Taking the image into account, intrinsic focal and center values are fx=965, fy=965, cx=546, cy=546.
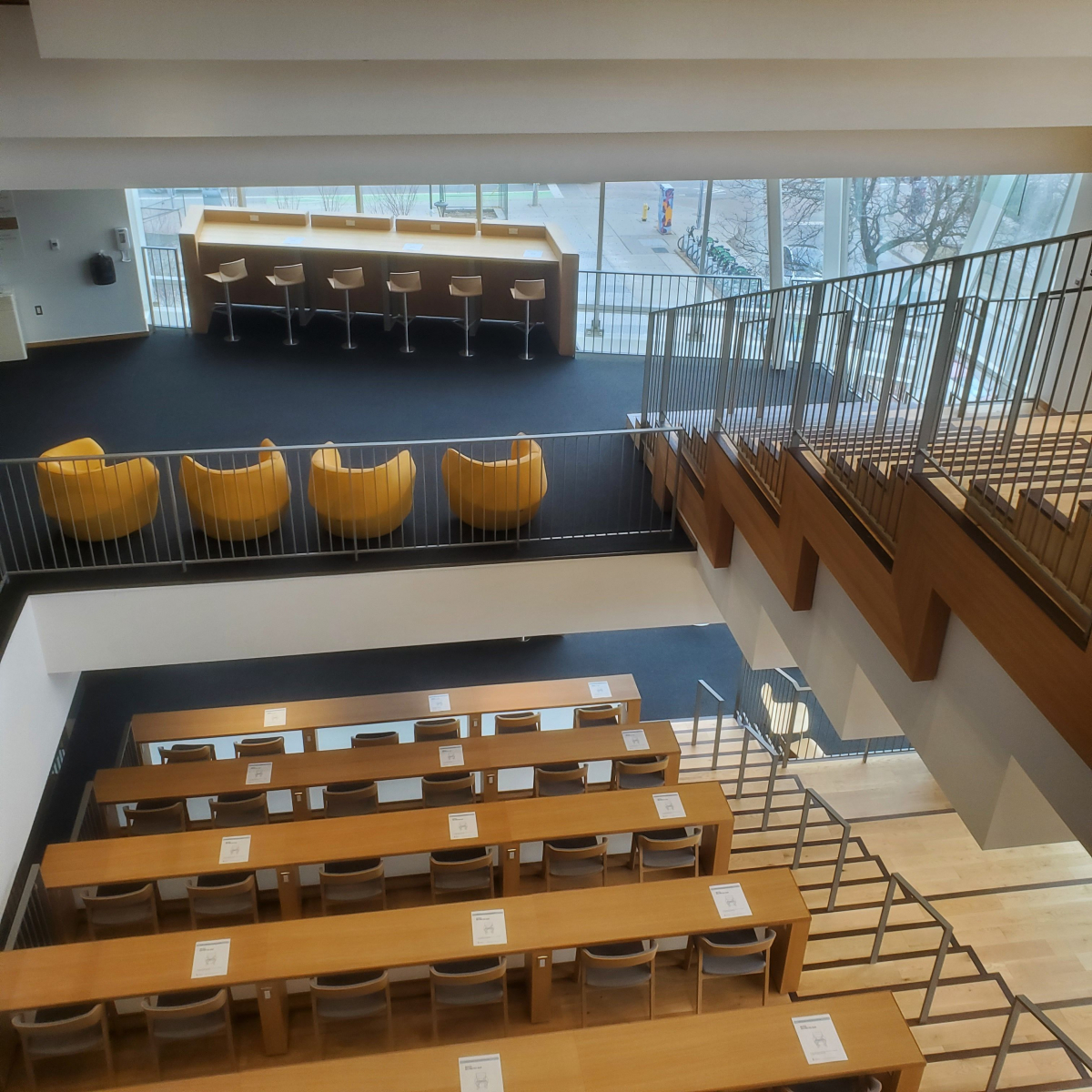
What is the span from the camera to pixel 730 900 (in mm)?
5684

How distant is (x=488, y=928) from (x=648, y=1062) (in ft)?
3.79

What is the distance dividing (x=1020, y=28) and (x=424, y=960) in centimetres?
550

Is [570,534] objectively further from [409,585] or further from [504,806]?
[504,806]

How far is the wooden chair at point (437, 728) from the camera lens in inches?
322

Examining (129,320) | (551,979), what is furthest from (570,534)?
(129,320)

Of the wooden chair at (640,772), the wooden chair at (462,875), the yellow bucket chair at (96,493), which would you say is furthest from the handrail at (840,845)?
the yellow bucket chair at (96,493)

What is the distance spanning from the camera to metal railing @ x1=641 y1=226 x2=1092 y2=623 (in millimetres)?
3494

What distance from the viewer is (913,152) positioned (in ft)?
22.3

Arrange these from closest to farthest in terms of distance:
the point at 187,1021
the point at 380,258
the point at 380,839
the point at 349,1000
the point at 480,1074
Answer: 1. the point at 480,1074
2. the point at 187,1021
3. the point at 349,1000
4. the point at 380,839
5. the point at 380,258

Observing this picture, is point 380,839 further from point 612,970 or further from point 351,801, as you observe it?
point 612,970

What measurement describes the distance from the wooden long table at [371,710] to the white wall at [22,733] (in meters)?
0.87

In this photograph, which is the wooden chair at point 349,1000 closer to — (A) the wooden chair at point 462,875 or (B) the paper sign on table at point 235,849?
(A) the wooden chair at point 462,875

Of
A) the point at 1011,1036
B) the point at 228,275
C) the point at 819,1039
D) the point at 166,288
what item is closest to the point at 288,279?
the point at 228,275

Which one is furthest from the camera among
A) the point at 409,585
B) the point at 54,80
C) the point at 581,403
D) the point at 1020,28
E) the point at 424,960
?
the point at 581,403
